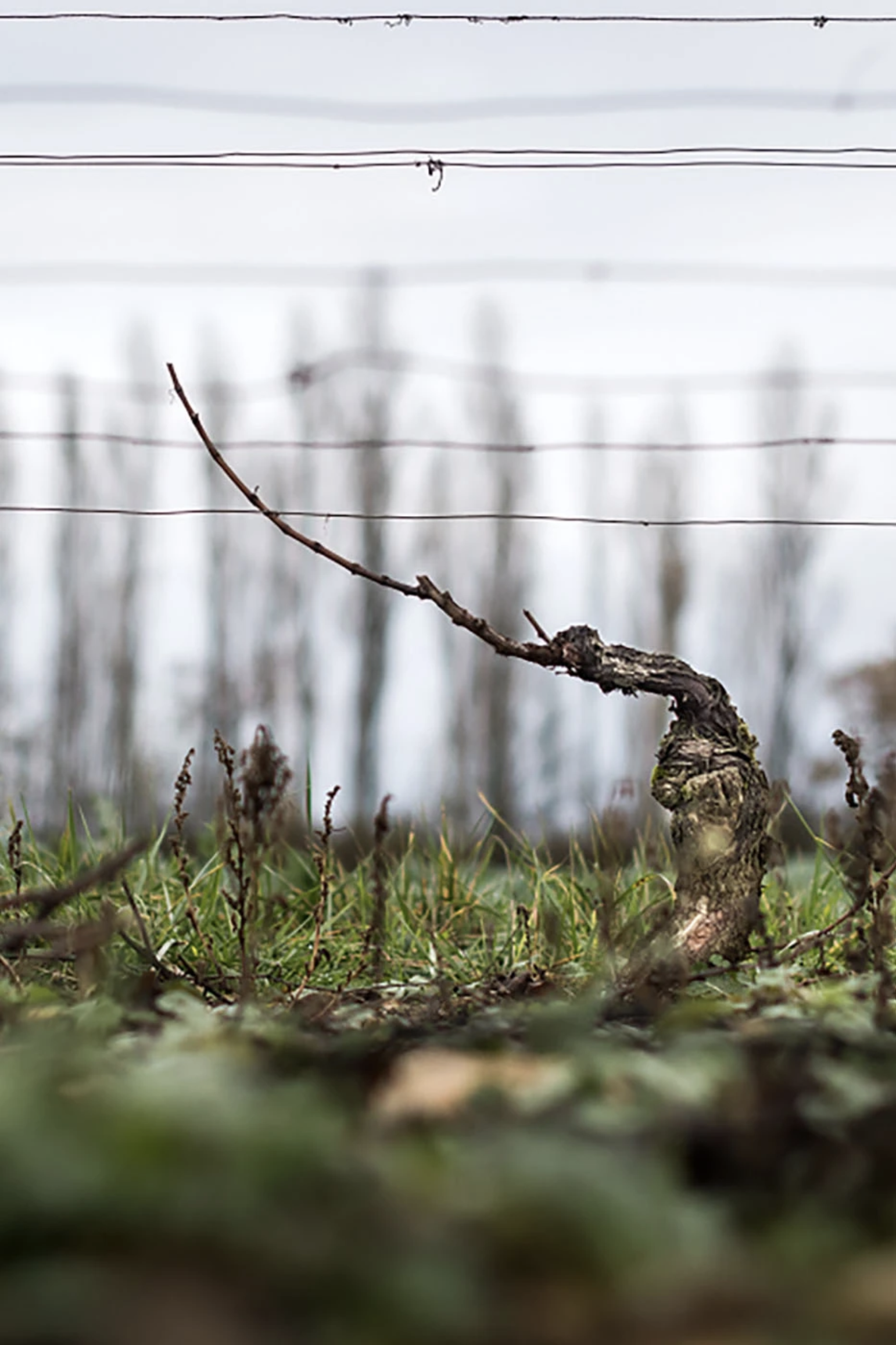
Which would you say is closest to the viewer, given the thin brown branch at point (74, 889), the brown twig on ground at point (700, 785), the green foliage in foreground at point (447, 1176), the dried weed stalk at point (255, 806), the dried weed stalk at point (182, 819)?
the green foliage in foreground at point (447, 1176)

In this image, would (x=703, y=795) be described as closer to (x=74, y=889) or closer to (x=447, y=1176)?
(x=74, y=889)

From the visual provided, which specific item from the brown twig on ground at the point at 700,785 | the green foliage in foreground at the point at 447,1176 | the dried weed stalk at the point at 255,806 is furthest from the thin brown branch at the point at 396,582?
the green foliage in foreground at the point at 447,1176

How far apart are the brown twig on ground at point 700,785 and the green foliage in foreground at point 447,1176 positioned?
3.84 feet

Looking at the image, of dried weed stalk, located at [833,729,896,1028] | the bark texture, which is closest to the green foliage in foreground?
dried weed stalk, located at [833,729,896,1028]

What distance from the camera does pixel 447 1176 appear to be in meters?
0.97

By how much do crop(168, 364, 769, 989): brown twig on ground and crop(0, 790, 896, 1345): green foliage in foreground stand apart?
117cm

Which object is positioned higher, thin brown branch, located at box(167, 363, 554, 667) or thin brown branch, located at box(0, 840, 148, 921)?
A: thin brown branch, located at box(167, 363, 554, 667)

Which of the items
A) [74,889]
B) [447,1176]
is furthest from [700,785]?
[447,1176]

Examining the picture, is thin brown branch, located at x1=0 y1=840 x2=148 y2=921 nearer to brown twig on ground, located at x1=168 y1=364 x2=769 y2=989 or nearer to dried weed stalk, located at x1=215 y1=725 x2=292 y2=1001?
dried weed stalk, located at x1=215 y1=725 x2=292 y2=1001

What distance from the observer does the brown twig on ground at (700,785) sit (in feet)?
10.9

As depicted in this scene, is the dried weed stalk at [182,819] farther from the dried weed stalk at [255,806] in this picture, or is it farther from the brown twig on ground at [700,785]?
the brown twig on ground at [700,785]

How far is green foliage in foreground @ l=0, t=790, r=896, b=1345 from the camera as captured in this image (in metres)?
0.78

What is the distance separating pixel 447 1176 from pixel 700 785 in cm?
251

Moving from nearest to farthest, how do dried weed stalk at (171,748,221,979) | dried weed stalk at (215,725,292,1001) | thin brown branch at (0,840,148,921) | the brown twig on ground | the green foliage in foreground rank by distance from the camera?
the green foliage in foreground
thin brown branch at (0,840,148,921)
dried weed stalk at (215,725,292,1001)
dried weed stalk at (171,748,221,979)
the brown twig on ground
